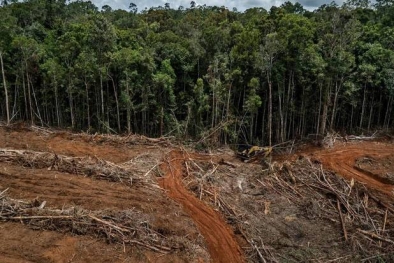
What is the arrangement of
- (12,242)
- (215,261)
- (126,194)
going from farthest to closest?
(126,194) → (215,261) → (12,242)

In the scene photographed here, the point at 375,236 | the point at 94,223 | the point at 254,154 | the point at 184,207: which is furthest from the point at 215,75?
the point at 94,223

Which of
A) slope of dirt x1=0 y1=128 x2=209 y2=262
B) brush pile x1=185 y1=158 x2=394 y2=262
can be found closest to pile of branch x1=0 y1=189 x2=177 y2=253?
slope of dirt x1=0 y1=128 x2=209 y2=262

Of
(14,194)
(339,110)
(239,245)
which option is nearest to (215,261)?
(239,245)

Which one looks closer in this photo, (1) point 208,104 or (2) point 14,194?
(2) point 14,194

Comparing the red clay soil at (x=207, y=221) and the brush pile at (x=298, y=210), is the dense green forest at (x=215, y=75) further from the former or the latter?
the red clay soil at (x=207, y=221)

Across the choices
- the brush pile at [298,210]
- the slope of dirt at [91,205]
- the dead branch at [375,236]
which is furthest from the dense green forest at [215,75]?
the dead branch at [375,236]

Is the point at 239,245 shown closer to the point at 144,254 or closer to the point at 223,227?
the point at 223,227
